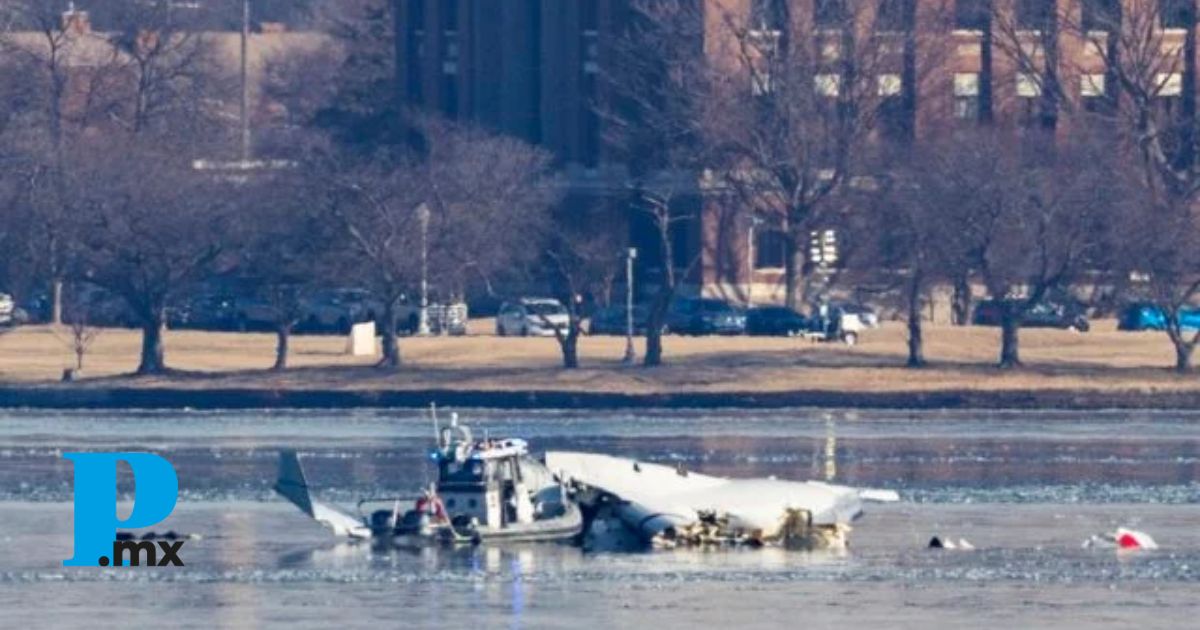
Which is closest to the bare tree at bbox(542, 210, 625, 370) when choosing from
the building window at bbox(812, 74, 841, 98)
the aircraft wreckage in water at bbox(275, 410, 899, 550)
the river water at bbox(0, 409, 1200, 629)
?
the building window at bbox(812, 74, 841, 98)

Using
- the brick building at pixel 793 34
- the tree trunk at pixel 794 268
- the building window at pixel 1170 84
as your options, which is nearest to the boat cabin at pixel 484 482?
the tree trunk at pixel 794 268

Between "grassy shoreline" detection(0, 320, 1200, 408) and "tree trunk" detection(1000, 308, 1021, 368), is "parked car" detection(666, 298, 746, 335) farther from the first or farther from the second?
"tree trunk" detection(1000, 308, 1021, 368)

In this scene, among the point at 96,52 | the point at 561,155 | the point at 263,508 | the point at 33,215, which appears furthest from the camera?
the point at 96,52

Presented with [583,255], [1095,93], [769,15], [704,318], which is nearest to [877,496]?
[583,255]

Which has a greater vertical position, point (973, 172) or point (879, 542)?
point (973, 172)

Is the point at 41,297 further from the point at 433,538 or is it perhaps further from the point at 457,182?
the point at 433,538

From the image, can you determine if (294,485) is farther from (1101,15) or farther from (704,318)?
(1101,15)

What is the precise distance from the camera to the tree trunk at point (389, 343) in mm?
85750

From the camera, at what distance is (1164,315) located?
85000mm

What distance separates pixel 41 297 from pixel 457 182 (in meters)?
17.5

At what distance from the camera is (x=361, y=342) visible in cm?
9000

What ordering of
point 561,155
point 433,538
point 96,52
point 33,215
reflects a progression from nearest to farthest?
point 433,538, point 33,215, point 561,155, point 96,52

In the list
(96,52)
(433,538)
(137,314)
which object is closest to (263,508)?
(433,538)

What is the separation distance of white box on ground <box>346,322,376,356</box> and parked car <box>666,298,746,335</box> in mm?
11152
